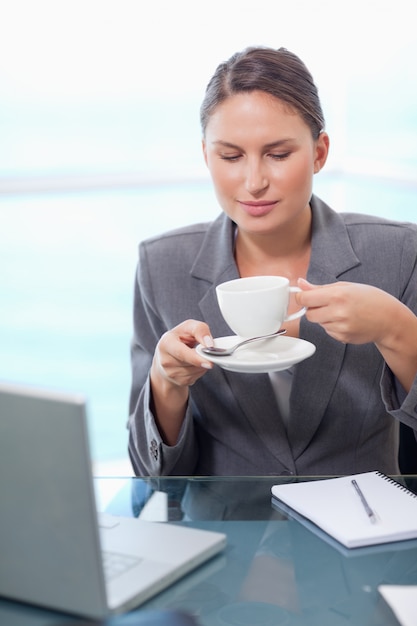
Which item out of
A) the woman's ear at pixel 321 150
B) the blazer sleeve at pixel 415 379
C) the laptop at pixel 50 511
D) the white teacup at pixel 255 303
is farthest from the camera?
the woman's ear at pixel 321 150

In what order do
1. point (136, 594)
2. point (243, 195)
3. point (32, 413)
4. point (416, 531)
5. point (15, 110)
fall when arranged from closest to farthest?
point (32, 413), point (136, 594), point (416, 531), point (243, 195), point (15, 110)

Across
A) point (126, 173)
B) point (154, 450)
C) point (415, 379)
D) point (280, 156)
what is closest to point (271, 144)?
point (280, 156)

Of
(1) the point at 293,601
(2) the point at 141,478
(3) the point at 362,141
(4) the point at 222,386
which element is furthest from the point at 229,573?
(3) the point at 362,141

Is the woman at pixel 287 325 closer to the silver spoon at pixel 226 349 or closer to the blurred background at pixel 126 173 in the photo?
the silver spoon at pixel 226 349

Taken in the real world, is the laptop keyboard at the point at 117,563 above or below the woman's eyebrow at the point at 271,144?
below

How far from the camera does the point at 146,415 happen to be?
1.64m

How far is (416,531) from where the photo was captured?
1.18 m

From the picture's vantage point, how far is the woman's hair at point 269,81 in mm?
1646

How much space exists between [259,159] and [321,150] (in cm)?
21

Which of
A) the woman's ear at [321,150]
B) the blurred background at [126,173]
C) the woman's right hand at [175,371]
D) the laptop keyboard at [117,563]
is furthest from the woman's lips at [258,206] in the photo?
the blurred background at [126,173]

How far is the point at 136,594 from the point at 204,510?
0.98 feet

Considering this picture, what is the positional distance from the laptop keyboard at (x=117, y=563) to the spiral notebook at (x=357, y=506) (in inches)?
10.8

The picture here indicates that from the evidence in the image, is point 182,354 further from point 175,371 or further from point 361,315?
point 361,315

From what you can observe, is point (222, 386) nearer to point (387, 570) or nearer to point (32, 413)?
point (387, 570)
